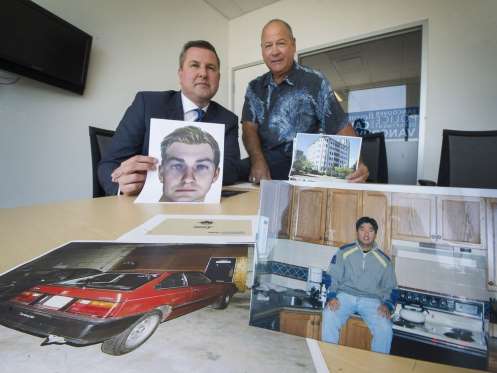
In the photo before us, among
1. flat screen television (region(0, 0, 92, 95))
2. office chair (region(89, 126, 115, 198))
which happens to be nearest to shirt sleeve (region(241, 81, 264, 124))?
office chair (region(89, 126, 115, 198))

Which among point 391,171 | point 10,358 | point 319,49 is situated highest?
point 319,49

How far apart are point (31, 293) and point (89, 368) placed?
106 mm

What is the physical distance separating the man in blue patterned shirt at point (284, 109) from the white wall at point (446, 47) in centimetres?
136

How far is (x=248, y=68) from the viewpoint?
3.17m

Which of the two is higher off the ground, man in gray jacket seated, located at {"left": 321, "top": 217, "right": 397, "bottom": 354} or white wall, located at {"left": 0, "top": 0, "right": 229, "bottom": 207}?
white wall, located at {"left": 0, "top": 0, "right": 229, "bottom": 207}

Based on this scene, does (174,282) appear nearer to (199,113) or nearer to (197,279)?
(197,279)

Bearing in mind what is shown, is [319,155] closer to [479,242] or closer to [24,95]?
[479,242]

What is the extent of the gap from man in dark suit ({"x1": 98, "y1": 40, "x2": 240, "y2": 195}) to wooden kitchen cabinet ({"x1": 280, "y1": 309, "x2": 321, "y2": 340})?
0.81 metres

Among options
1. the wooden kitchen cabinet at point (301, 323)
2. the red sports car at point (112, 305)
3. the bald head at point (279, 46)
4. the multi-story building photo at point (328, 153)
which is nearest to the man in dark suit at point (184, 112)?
the bald head at point (279, 46)

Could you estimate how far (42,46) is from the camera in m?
1.50

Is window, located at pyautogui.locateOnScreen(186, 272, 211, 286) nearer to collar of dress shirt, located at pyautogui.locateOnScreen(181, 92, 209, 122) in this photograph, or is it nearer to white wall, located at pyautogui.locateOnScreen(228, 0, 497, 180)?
collar of dress shirt, located at pyautogui.locateOnScreen(181, 92, 209, 122)

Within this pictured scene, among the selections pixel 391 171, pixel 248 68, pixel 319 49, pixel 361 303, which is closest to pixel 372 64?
pixel 319 49

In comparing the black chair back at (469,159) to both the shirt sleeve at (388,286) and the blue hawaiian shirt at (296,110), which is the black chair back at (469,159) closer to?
the blue hawaiian shirt at (296,110)

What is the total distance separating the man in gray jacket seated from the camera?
16cm
